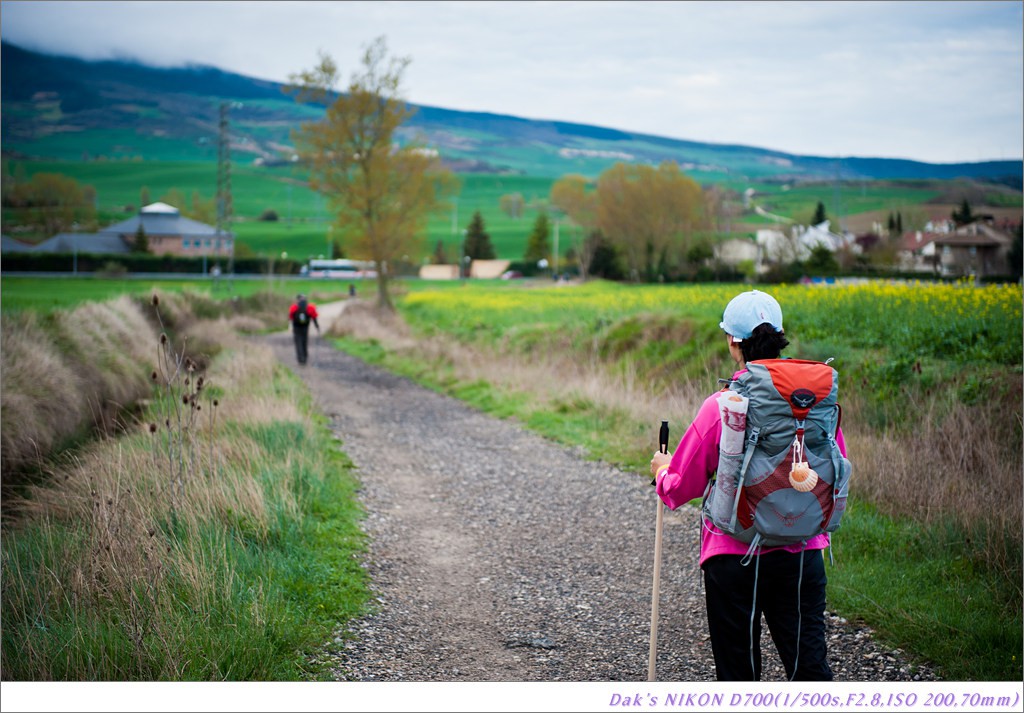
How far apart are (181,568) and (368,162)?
3912 centimetres

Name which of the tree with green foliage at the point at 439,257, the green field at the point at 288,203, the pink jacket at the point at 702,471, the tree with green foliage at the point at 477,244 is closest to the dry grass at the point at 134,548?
the pink jacket at the point at 702,471

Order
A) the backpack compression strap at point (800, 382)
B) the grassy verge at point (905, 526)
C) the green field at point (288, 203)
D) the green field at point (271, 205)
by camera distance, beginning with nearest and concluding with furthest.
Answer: the backpack compression strap at point (800, 382)
the grassy verge at point (905, 526)
the green field at point (288, 203)
the green field at point (271, 205)

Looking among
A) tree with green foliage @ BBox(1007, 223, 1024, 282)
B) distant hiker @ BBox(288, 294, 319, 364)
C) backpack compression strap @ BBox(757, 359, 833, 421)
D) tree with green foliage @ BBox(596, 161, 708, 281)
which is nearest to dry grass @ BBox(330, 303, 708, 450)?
distant hiker @ BBox(288, 294, 319, 364)

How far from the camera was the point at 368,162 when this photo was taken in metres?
42.1

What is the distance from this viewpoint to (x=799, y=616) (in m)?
3.34

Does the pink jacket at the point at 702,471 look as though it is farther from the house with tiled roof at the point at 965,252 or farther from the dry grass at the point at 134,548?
the house with tiled roof at the point at 965,252

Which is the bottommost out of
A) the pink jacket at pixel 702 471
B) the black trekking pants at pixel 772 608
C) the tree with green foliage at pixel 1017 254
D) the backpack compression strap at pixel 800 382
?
the black trekking pants at pixel 772 608

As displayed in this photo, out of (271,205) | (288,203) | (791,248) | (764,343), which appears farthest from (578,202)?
(288,203)

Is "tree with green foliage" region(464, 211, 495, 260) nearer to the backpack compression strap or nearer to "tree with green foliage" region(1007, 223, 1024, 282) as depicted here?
"tree with green foliage" region(1007, 223, 1024, 282)

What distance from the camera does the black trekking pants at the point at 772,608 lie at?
3316 millimetres

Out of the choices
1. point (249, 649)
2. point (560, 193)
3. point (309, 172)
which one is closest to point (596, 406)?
point (249, 649)

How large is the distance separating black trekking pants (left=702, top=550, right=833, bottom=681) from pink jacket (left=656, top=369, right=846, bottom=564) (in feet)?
0.13

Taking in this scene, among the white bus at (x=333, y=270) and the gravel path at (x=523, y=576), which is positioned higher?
the gravel path at (x=523, y=576)

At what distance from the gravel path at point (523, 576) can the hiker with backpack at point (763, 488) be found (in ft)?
5.38
